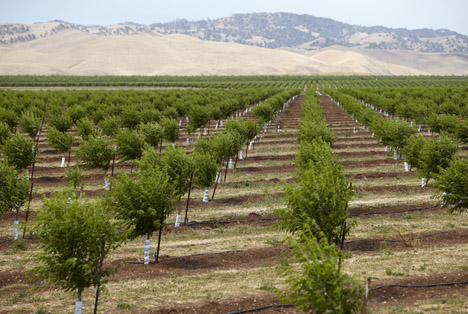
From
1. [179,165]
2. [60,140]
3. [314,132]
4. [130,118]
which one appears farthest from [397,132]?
[130,118]

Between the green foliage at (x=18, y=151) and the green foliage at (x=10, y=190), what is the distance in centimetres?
1000

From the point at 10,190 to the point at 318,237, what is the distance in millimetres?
15700

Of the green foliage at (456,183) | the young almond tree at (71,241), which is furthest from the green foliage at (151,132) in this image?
the young almond tree at (71,241)

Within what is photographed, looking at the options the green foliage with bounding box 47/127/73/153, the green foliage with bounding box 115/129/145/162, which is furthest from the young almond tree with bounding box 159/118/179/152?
the green foliage with bounding box 47/127/73/153

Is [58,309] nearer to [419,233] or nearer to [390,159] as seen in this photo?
[419,233]

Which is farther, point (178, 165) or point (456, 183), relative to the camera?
point (178, 165)

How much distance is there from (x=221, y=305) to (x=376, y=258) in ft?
27.7

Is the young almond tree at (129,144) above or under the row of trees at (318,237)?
under

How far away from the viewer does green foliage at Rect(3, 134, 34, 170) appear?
3281 centimetres

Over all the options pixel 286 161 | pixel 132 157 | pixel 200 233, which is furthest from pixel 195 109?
pixel 200 233

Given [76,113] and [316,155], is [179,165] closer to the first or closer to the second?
[316,155]

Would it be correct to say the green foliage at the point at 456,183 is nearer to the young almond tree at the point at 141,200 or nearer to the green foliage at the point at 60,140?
the young almond tree at the point at 141,200

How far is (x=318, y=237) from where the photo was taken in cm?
1831

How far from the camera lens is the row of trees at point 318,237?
1128 cm
